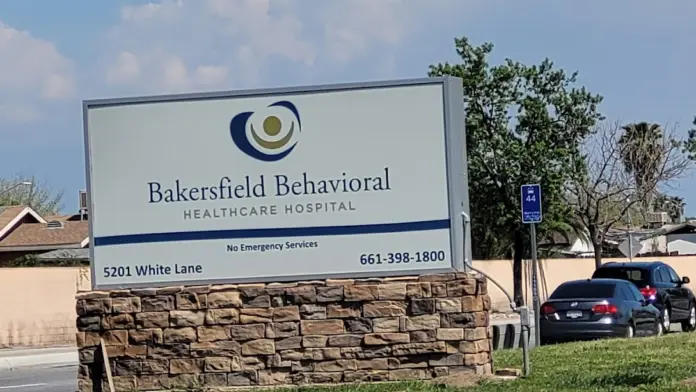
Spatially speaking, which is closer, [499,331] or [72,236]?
[499,331]

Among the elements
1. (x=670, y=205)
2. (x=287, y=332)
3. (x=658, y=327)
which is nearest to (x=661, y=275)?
(x=658, y=327)

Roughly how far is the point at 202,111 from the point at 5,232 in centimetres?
3412

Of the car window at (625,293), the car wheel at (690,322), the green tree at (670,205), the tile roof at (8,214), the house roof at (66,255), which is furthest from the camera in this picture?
the green tree at (670,205)

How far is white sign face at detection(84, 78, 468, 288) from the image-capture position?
1189 cm

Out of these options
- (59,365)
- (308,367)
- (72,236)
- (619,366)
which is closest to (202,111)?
(308,367)

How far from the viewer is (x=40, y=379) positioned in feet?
66.6

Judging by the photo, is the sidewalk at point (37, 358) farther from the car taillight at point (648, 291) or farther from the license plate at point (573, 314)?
the car taillight at point (648, 291)

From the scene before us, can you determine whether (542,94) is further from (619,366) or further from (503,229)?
(619,366)

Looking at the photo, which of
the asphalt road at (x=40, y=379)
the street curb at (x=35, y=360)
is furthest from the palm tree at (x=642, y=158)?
the asphalt road at (x=40, y=379)

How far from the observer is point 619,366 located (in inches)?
527

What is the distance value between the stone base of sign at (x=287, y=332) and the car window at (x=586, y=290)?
963 centimetres

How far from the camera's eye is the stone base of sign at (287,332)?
1180 centimetres

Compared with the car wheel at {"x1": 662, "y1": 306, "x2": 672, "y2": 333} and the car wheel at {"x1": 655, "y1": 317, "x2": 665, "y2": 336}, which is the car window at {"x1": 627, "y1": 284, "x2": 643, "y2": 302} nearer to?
the car wheel at {"x1": 655, "y1": 317, "x2": 665, "y2": 336}

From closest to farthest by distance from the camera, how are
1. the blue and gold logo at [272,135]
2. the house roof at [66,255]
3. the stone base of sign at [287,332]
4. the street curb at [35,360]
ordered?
the stone base of sign at [287,332] < the blue and gold logo at [272,135] < the street curb at [35,360] < the house roof at [66,255]
